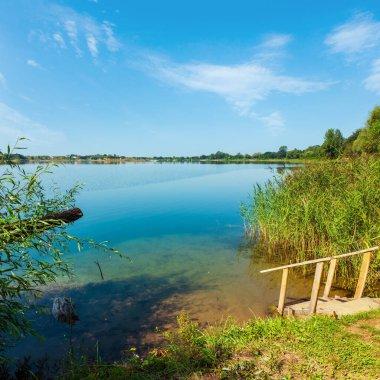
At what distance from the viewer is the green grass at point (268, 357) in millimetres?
4570

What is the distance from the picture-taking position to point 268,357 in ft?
16.3

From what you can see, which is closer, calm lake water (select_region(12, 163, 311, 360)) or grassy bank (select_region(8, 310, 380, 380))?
grassy bank (select_region(8, 310, 380, 380))

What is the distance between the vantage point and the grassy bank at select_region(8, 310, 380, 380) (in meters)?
4.57

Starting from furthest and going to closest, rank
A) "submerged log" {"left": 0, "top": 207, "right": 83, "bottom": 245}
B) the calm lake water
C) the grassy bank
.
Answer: the calm lake water, the grassy bank, "submerged log" {"left": 0, "top": 207, "right": 83, "bottom": 245}

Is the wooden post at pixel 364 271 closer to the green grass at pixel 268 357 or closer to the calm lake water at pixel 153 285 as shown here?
the green grass at pixel 268 357

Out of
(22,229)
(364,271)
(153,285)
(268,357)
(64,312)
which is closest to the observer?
(22,229)

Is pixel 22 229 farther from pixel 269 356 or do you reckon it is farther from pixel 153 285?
pixel 153 285

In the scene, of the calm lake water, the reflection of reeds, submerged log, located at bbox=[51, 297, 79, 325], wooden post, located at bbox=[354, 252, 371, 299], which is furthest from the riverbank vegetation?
submerged log, located at bbox=[51, 297, 79, 325]

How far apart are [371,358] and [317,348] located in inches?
35.8

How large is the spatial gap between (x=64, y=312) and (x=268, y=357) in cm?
674

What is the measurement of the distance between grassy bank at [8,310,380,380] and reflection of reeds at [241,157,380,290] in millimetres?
3836

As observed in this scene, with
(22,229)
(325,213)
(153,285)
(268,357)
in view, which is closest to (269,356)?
(268,357)

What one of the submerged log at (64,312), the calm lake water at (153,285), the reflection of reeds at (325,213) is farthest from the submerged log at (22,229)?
the reflection of reeds at (325,213)

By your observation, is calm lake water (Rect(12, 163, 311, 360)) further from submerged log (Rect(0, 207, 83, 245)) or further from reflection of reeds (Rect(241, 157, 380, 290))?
submerged log (Rect(0, 207, 83, 245))
